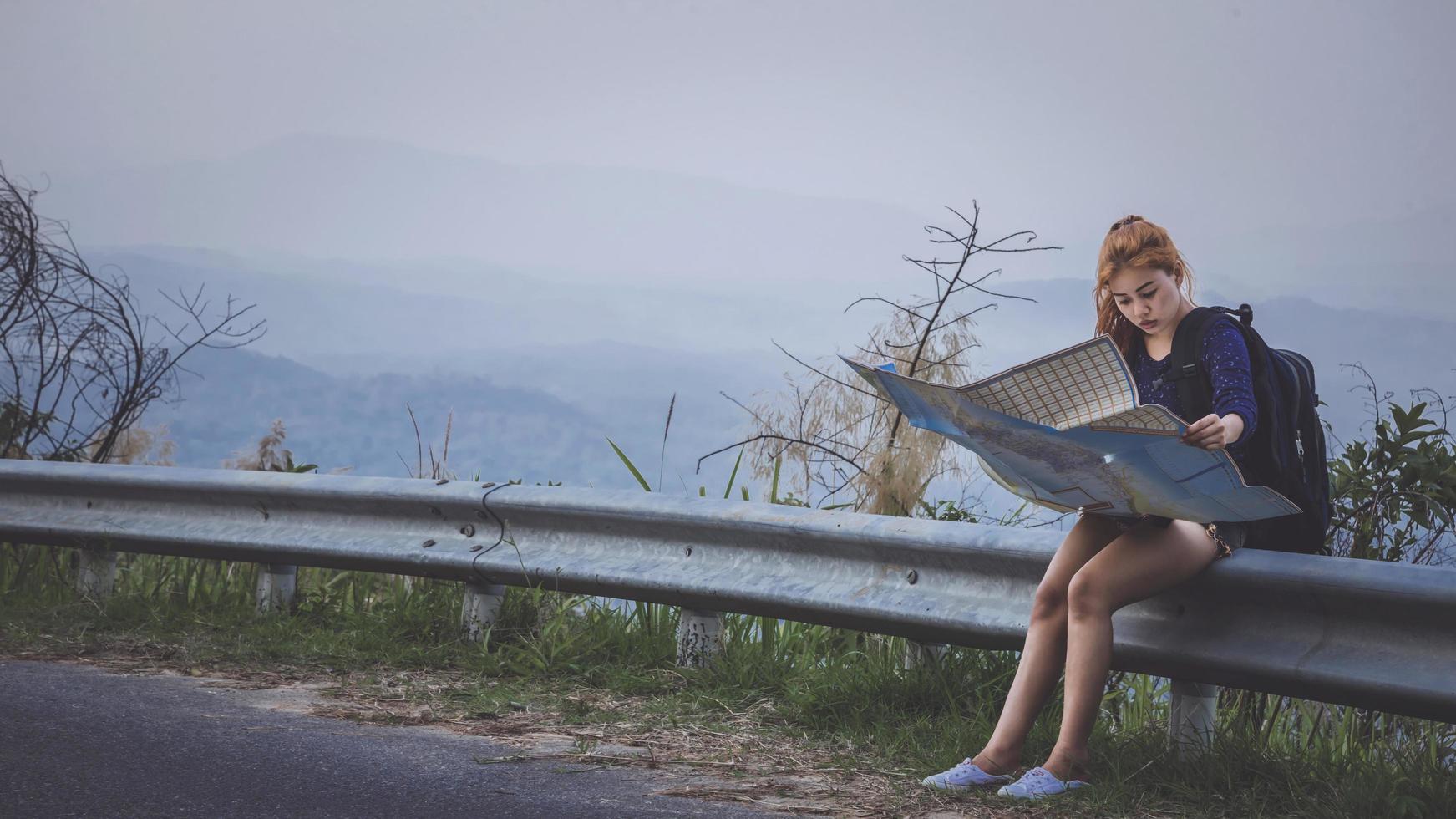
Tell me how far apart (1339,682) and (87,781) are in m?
2.50

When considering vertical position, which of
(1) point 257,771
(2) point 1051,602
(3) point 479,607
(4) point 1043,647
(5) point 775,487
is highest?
(5) point 775,487

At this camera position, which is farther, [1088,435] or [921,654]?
[921,654]

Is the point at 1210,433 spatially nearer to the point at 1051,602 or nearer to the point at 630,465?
the point at 1051,602

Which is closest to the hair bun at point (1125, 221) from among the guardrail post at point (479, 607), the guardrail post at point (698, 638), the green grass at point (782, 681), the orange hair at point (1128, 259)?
the orange hair at point (1128, 259)

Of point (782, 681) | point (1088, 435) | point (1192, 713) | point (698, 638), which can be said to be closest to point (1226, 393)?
point (1088, 435)

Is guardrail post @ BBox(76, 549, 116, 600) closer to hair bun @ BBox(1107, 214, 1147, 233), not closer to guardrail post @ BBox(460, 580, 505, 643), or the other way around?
guardrail post @ BBox(460, 580, 505, 643)

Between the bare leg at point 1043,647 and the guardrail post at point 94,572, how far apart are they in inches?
145

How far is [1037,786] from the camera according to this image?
2711mm

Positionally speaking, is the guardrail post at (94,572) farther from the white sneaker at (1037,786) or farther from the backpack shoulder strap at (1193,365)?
the backpack shoulder strap at (1193,365)

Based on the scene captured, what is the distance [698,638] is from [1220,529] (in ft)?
5.45

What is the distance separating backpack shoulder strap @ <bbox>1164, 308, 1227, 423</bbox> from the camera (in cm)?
285

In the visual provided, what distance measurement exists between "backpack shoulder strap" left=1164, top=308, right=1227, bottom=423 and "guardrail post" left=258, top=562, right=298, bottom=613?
338 cm

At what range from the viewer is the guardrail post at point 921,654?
359cm

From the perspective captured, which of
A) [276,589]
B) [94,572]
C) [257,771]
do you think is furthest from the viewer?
[94,572]
